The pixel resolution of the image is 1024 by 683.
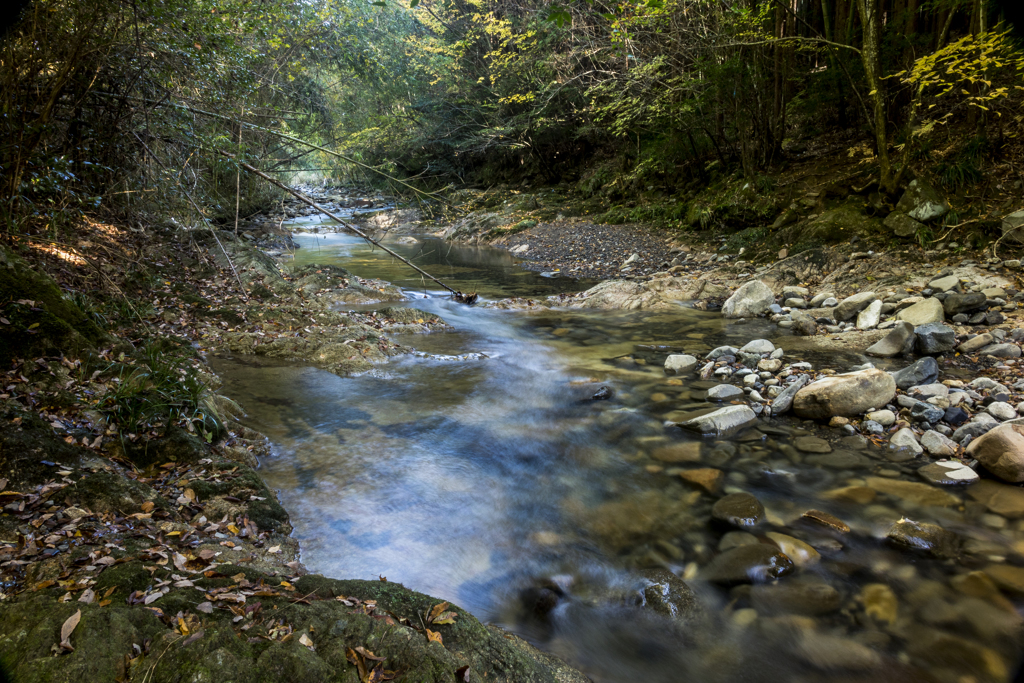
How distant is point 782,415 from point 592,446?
6.68ft

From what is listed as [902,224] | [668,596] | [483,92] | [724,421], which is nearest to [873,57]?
[902,224]

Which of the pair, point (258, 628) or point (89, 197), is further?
point (89, 197)

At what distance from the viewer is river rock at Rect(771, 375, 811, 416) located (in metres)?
5.80

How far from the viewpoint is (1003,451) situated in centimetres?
438

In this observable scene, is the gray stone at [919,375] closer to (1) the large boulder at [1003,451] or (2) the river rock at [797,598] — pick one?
(1) the large boulder at [1003,451]

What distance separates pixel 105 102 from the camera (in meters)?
6.57

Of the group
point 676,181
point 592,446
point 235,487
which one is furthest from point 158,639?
point 676,181

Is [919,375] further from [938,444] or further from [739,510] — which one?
[739,510]

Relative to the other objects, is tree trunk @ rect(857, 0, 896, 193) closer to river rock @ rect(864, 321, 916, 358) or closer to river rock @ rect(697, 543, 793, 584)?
river rock @ rect(864, 321, 916, 358)

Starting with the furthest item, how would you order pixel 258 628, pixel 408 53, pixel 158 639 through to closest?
pixel 408 53 → pixel 258 628 → pixel 158 639

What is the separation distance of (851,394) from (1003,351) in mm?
2202

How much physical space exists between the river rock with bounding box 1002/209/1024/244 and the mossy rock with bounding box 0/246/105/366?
1097 cm

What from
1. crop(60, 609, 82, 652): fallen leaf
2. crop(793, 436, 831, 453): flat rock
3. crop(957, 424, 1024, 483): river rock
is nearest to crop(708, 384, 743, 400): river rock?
crop(793, 436, 831, 453): flat rock

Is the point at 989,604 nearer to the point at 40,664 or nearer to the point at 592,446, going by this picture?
the point at 592,446
